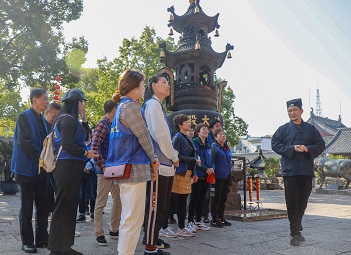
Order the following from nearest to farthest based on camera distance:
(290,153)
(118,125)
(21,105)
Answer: (118,125) < (290,153) < (21,105)

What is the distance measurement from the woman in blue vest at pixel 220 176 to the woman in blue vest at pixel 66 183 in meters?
2.66

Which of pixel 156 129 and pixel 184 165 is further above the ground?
pixel 156 129

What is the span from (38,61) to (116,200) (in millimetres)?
15681

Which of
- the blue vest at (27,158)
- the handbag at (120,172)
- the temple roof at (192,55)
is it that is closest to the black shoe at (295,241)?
the handbag at (120,172)

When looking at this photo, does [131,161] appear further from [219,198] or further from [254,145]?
[254,145]

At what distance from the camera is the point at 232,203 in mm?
7605

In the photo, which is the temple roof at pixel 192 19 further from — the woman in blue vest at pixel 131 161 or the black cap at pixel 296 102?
the woman in blue vest at pixel 131 161

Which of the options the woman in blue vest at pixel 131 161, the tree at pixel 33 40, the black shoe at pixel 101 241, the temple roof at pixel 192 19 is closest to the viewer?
the woman in blue vest at pixel 131 161

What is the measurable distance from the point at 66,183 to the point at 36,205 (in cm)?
97

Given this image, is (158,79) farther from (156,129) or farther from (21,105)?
(21,105)

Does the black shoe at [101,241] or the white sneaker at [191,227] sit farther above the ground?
the white sneaker at [191,227]

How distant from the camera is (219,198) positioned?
5457mm

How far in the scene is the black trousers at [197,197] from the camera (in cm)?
513

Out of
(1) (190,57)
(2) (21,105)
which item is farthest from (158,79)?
(2) (21,105)
